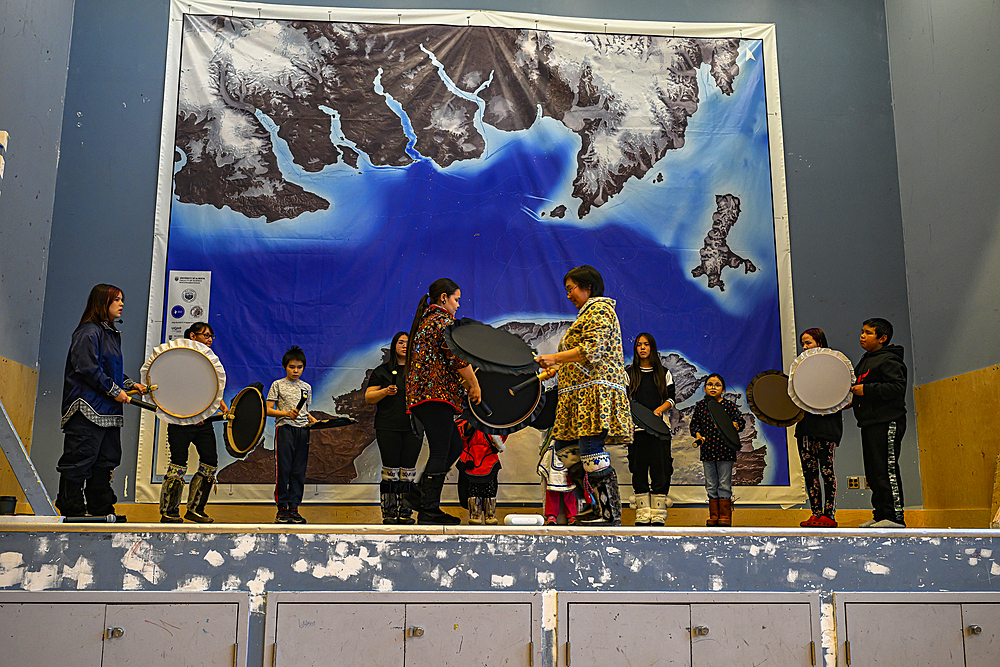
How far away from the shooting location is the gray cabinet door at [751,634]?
3295 mm

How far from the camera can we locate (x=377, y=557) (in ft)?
10.7

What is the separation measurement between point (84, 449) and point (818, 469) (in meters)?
4.55

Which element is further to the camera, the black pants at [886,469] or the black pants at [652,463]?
the black pants at [652,463]

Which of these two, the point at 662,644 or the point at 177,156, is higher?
the point at 177,156

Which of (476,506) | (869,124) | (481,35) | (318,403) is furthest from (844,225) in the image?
(318,403)

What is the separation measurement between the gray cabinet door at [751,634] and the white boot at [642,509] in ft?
7.36

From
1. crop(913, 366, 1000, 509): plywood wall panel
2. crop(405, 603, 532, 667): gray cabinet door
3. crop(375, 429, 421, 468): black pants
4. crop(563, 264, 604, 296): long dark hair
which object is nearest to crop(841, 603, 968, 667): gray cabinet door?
crop(405, 603, 532, 667): gray cabinet door

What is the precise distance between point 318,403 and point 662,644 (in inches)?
151

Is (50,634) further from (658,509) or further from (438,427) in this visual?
(658,509)

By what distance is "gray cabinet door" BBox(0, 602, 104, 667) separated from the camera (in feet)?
10.1

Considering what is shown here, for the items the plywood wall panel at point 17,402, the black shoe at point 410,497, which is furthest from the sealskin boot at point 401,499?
the plywood wall panel at point 17,402

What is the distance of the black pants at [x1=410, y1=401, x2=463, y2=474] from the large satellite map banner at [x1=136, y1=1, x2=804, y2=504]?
2145mm

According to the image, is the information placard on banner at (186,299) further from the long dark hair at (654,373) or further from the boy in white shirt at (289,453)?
the long dark hair at (654,373)

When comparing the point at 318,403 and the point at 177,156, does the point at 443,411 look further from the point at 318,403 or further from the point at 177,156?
the point at 177,156
